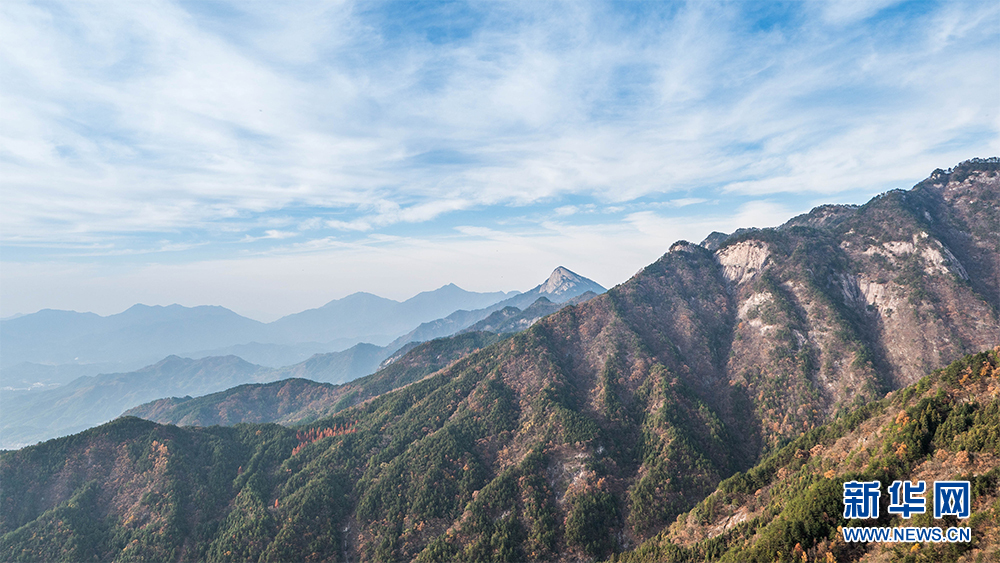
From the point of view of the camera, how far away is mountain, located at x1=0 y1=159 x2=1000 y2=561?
369ft

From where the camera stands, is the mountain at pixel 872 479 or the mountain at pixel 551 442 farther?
the mountain at pixel 551 442

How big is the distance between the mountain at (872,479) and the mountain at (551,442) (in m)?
10.1

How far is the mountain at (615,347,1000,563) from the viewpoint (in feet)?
145

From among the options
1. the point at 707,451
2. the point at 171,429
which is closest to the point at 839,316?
the point at 707,451

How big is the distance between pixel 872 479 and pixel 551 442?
306 ft

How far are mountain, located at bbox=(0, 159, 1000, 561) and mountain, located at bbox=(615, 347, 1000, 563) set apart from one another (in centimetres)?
1008

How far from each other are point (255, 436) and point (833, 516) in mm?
220130

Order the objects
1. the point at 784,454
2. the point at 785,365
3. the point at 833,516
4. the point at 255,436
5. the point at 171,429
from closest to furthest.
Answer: the point at 833,516 < the point at 784,454 < the point at 785,365 < the point at 171,429 < the point at 255,436

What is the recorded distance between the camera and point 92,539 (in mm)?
116625

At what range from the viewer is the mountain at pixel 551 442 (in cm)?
11244

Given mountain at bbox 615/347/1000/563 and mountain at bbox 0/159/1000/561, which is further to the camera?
mountain at bbox 0/159/1000/561

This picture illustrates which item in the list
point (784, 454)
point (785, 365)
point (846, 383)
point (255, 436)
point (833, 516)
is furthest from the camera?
point (255, 436)

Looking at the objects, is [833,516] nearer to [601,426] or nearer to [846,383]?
[601,426]

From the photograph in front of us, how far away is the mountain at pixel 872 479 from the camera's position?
44344 millimetres
